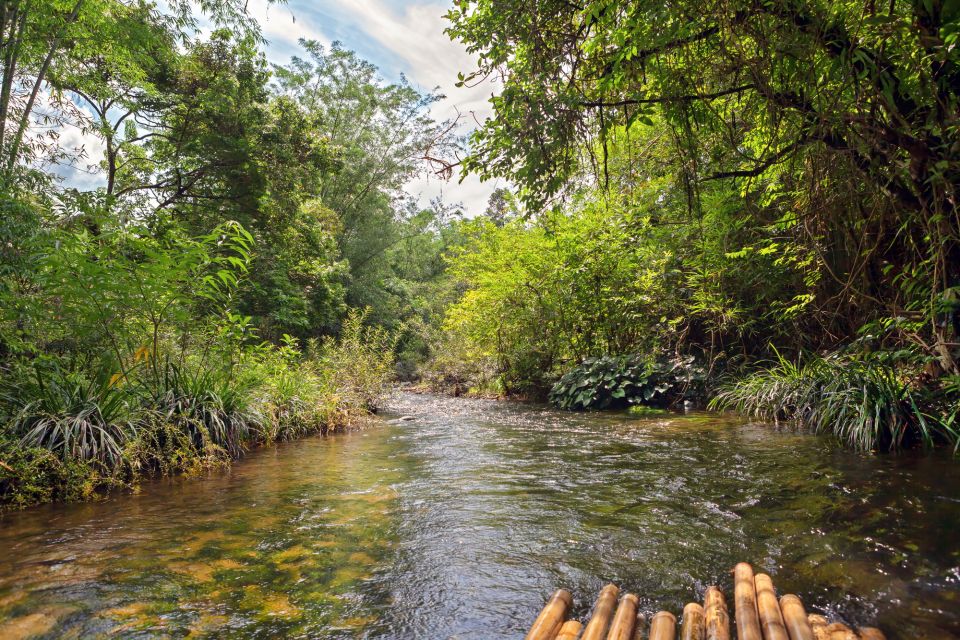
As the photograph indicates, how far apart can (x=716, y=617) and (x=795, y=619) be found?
11.3 inches

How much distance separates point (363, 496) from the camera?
4.66 m

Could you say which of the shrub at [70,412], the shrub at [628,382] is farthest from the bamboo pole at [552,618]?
the shrub at [628,382]

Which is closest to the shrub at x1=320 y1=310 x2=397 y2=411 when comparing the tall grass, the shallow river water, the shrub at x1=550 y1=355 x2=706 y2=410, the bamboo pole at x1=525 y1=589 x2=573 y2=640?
the shrub at x1=550 y1=355 x2=706 y2=410

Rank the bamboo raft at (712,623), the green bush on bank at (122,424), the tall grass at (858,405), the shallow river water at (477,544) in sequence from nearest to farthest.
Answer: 1. the bamboo raft at (712,623)
2. the shallow river water at (477,544)
3. the green bush on bank at (122,424)
4. the tall grass at (858,405)

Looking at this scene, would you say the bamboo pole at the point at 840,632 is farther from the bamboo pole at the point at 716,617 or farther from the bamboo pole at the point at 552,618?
the bamboo pole at the point at 552,618

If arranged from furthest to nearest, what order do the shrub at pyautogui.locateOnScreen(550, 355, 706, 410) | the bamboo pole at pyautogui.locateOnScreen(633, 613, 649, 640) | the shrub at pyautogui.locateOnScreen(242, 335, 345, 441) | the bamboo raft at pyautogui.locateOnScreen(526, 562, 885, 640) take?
the shrub at pyautogui.locateOnScreen(550, 355, 706, 410)
the shrub at pyautogui.locateOnScreen(242, 335, 345, 441)
the bamboo pole at pyautogui.locateOnScreen(633, 613, 649, 640)
the bamboo raft at pyautogui.locateOnScreen(526, 562, 885, 640)

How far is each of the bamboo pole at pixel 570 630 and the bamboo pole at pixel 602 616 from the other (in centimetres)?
3

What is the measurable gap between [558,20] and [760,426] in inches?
229

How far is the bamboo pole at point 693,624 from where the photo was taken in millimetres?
2021

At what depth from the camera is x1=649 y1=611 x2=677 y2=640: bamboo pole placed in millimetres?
1988

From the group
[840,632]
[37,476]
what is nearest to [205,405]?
[37,476]

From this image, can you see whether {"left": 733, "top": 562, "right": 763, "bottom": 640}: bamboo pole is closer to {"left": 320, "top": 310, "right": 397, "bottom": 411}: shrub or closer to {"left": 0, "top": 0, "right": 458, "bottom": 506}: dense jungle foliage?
{"left": 0, "top": 0, "right": 458, "bottom": 506}: dense jungle foliage

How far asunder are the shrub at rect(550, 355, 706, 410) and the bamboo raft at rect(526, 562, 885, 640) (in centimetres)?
804

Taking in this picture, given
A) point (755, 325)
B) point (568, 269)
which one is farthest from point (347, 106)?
point (755, 325)
